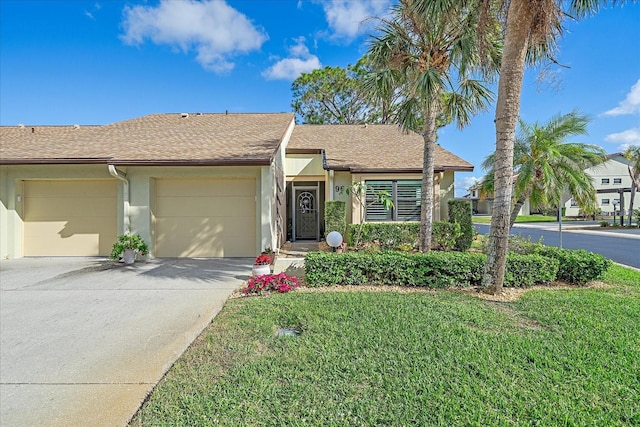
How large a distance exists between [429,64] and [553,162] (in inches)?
270

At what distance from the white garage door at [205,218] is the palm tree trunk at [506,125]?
7.13 meters

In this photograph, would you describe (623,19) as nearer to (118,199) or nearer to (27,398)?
(27,398)

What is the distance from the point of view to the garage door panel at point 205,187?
32.7 feet

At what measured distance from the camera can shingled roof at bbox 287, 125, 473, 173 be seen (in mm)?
11125

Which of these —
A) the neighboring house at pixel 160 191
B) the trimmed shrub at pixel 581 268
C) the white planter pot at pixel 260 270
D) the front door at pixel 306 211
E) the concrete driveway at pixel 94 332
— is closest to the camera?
the concrete driveway at pixel 94 332

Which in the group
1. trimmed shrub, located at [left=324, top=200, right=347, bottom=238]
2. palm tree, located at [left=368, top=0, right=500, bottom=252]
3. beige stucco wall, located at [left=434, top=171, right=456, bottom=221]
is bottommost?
trimmed shrub, located at [left=324, top=200, right=347, bottom=238]

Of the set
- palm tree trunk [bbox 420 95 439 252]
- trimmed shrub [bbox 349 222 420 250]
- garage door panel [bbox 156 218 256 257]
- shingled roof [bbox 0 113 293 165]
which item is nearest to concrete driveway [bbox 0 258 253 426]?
garage door panel [bbox 156 218 256 257]

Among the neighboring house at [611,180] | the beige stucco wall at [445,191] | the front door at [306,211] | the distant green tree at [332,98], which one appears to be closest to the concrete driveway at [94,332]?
the front door at [306,211]

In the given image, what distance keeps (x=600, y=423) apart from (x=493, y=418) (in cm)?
86

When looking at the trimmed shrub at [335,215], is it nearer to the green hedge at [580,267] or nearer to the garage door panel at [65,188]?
the green hedge at [580,267]

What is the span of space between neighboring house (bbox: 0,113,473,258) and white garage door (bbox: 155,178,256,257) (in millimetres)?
34

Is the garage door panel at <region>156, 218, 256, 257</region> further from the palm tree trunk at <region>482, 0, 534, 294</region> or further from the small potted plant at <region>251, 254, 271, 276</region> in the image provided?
the palm tree trunk at <region>482, 0, 534, 294</region>

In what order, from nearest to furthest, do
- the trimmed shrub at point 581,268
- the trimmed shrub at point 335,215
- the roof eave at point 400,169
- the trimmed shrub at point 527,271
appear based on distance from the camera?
the trimmed shrub at point 527,271 → the trimmed shrub at point 581,268 → the trimmed shrub at point 335,215 → the roof eave at point 400,169

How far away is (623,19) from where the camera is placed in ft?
21.8
